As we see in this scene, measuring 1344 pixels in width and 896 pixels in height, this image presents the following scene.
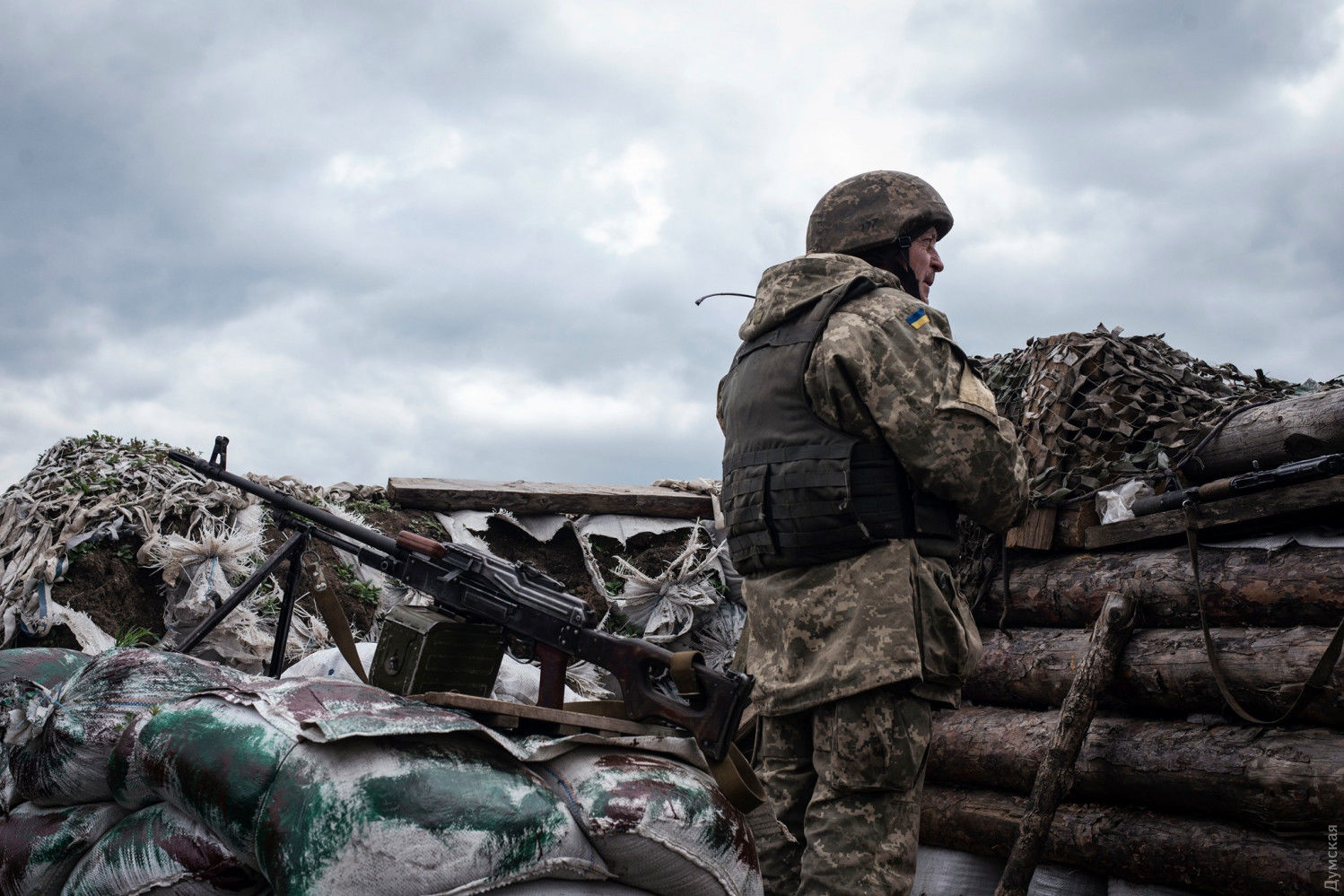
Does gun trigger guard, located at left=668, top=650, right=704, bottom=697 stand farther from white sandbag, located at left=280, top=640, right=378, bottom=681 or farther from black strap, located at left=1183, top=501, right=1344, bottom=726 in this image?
black strap, located at left=1183, top=501, right=1344, bottom=726

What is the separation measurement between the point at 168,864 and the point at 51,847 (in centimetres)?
58

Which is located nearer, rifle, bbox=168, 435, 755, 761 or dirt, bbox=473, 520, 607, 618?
rifle, bbox=168, 435, 755, 761

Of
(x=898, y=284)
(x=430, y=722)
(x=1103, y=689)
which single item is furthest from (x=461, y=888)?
(x=1103, y=689)

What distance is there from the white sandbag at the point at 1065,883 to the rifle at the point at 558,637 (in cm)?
204

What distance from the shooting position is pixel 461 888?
7.44 feet

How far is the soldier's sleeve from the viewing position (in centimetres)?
312

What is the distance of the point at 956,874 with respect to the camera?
15.2ft

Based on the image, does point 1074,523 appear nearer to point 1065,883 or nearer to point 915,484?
point 1065,883

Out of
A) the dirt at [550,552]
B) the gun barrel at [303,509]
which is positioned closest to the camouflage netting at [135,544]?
the gun barrel at [303,509]

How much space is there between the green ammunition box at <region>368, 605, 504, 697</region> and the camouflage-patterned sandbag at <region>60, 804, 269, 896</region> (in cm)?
65

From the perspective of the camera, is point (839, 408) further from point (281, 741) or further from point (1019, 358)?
point (1019, 358)

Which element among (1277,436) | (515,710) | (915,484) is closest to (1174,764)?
(1277,436)

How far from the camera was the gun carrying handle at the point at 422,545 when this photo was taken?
3.24 m

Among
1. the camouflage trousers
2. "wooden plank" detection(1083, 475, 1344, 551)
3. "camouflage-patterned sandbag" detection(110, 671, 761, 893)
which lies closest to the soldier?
the camouflage trousers
